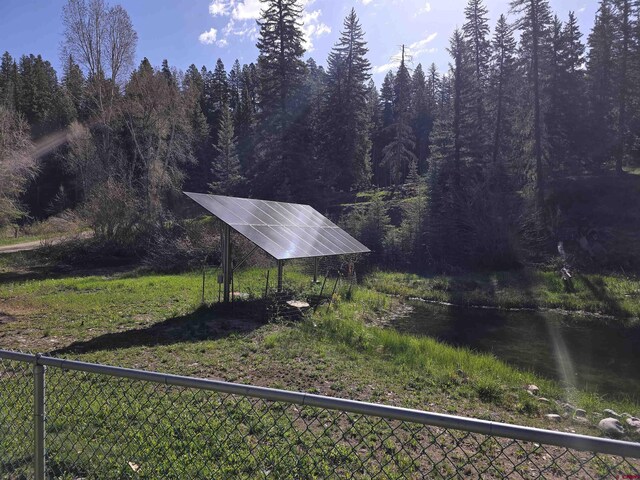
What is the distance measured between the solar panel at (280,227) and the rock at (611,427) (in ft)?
24.1

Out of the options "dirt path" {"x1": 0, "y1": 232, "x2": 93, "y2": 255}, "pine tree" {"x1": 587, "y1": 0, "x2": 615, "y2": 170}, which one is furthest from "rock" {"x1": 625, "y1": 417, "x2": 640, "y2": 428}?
"pine tree" {"x1": 587, "y1": 0, "x2": 615, "y2": 170}

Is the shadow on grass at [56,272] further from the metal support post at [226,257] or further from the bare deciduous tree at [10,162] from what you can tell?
the metal support post at [226,257]

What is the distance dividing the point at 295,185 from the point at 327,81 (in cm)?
1755

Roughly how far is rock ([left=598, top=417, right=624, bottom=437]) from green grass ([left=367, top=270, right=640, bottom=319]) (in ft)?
41.5

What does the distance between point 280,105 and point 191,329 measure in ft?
91.7

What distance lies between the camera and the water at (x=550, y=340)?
33.4ft

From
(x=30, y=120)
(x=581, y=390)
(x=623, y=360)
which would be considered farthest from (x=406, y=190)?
(x=30, y=120)

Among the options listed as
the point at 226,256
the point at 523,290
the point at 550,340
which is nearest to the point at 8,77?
the point at 226,256

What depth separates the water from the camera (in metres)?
10.2

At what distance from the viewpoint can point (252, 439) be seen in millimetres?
4879

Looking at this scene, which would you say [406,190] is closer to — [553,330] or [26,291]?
[553,330]

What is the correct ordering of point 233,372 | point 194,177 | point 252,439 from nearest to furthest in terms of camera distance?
point 252,439, point 233,372, point 194,177

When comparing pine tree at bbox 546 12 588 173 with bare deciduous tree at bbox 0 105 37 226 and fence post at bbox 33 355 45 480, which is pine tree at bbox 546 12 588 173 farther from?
fence post at bbox 33 355 45 480

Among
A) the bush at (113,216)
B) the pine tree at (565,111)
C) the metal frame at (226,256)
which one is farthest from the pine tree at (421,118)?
the metal frame at (226,256)
